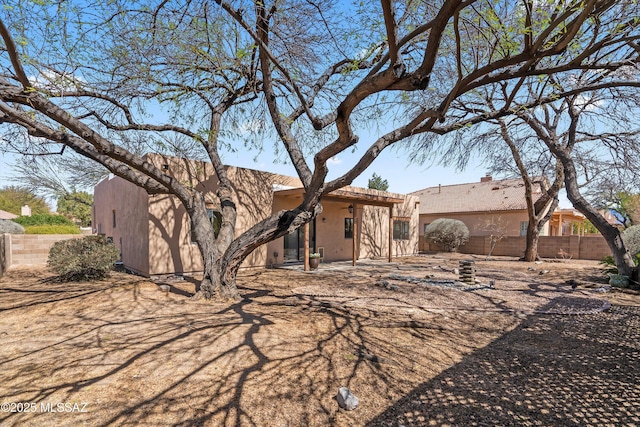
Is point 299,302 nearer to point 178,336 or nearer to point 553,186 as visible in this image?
point 178,336

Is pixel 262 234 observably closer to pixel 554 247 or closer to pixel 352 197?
pixel 352 197

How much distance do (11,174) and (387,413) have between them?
62.1ft

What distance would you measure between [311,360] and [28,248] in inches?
566

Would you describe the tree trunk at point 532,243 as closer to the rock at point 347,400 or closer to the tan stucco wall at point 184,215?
the tan stucco wall at point 184,215

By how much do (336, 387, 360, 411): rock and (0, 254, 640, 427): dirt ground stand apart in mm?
46

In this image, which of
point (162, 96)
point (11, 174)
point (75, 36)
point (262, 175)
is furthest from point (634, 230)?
point (11, 174)

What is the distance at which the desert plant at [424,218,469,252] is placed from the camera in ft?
61.5

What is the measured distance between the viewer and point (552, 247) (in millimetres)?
17188

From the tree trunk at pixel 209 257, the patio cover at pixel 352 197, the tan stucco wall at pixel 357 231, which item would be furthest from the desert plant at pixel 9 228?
the tree trunk at pixel 209 257

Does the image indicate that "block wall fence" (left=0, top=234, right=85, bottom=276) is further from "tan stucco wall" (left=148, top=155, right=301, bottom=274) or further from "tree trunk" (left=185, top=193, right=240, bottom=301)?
"tree trunk" (left=185, top=193, right=240, bottom=301)

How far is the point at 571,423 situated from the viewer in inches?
101

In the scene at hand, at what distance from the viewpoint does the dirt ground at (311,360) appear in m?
2.62

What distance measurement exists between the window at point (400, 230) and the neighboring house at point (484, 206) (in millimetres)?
3485

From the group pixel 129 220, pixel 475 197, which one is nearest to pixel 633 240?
pixel 475 197
